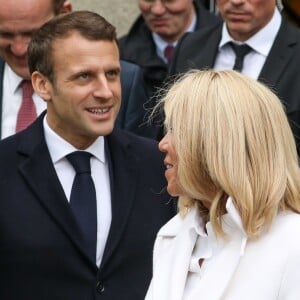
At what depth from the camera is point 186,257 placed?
3875mm

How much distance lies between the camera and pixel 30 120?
5.51 meters

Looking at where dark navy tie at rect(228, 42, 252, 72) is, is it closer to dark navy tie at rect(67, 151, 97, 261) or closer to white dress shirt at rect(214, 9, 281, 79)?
white dress shirt at rect(214, 9, 281, 79)

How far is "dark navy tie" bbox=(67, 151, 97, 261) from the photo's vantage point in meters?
4.59

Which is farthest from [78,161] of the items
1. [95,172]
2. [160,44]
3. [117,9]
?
[117,9]

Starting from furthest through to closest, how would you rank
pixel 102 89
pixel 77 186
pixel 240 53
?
pixel 240 53 < pixel 102 89 < pixel 77 186

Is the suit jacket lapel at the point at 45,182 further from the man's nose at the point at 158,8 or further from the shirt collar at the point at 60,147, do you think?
the man's nose at the point at 158,8

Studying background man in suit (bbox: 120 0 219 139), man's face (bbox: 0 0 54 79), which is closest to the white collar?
man's face (bbox: 0 0 54 79)

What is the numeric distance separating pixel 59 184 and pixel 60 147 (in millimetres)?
175

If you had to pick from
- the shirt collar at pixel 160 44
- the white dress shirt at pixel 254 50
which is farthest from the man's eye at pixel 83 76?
the shirt collar at pixel 160 44

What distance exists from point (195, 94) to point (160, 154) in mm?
1144

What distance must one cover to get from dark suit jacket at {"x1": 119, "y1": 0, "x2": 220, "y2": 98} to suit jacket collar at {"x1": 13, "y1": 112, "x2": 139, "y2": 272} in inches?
54.7

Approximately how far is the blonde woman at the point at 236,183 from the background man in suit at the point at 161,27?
289cm

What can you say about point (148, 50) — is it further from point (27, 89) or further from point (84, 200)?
point (84, 200)

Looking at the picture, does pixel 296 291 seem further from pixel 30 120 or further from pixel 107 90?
pixel 30 120
